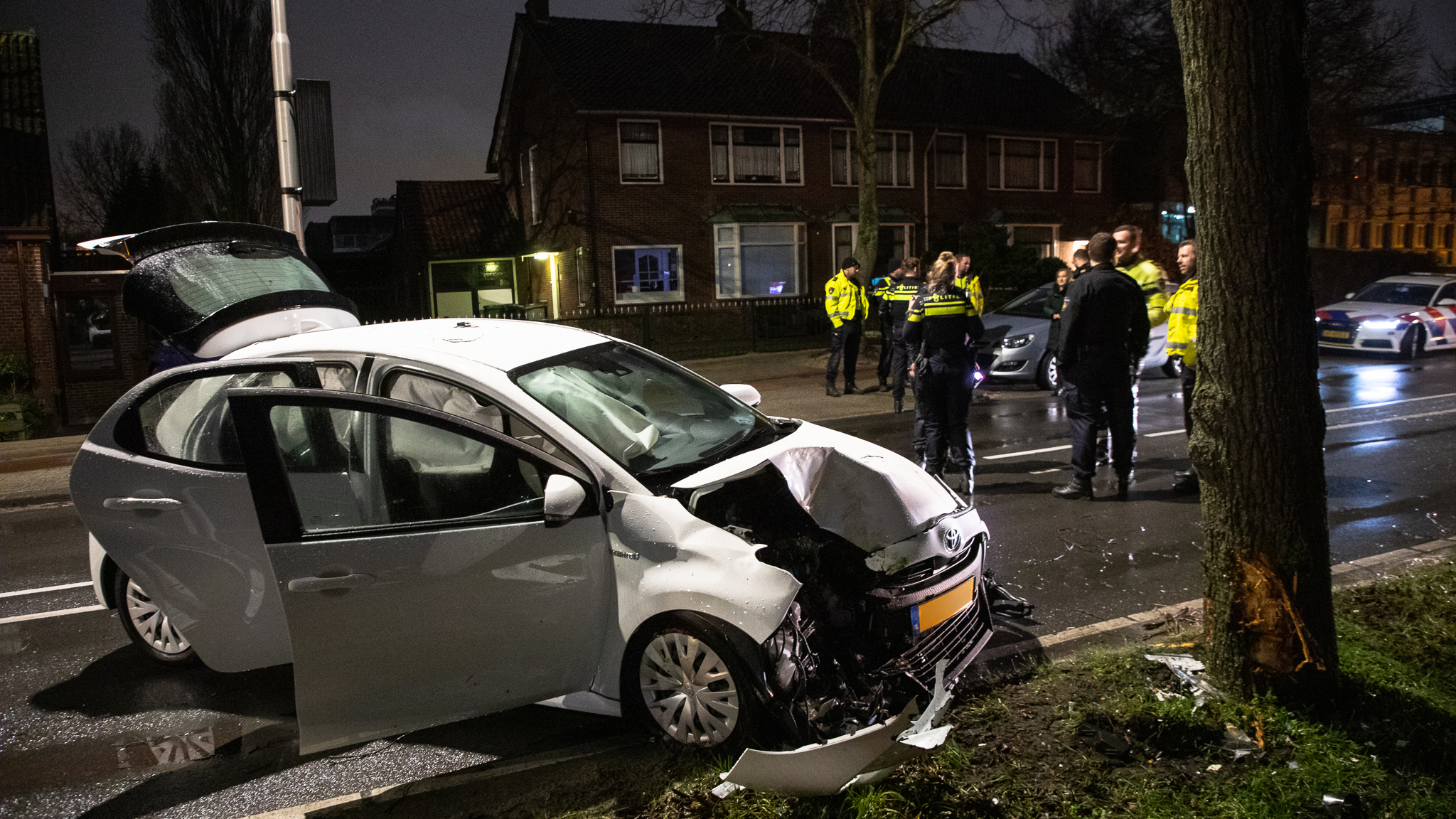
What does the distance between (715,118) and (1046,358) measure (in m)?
14.6

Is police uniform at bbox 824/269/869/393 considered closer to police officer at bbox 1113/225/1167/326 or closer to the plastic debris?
police officer at bbox 1113/225/1167/326

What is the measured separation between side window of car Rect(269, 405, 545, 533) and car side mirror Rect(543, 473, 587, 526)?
0.12m

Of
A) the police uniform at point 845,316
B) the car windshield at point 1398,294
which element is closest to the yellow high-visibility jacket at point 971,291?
the police uniform at point 845,316

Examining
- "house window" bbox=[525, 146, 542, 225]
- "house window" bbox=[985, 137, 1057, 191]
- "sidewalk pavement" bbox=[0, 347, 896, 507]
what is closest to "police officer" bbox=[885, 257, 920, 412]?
"sidewalk pavement" bbox=[0, 347, 896, 507]

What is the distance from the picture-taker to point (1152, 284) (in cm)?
870

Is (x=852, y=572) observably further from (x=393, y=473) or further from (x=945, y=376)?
(x=945, y=376)

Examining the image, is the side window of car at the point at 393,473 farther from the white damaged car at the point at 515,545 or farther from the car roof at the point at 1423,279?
the car roof at the point at 1423,279

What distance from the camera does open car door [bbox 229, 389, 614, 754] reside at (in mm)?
3412

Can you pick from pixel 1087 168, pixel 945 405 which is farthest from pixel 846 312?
pixel 1087 168

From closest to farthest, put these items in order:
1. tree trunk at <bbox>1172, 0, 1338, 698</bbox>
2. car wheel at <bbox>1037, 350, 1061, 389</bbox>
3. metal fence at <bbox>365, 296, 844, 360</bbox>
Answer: tree trunk at <bbox>1172, 0, 1338, 698</bbox> → car wheel at <bbox>1037, 350, 1061, 389</bbox> → metal fence at <bbox>365, 296, 844, 360</bbox>

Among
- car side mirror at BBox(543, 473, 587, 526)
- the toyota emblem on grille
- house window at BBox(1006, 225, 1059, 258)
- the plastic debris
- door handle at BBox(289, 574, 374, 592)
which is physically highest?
house window at BBox(1006, 225, 1059, 258)

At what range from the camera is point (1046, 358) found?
13477mm

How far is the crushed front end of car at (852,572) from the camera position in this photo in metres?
→ 3.44

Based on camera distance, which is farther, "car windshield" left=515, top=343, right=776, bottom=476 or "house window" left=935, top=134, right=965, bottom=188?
"house window" left=935, top=134, right=965, bottom=188
